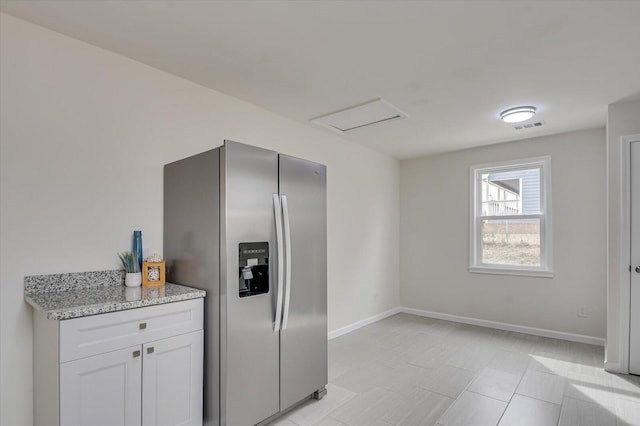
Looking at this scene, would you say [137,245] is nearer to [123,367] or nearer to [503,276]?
[123,367]

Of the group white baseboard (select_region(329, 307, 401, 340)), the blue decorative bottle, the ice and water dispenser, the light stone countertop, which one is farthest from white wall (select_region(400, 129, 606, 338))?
the blue decorative bottle

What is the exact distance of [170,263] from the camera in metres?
2.46

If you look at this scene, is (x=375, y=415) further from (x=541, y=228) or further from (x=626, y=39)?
(x=541, y=228)

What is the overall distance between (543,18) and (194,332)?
8.79ft

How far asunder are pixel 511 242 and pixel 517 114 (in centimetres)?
192

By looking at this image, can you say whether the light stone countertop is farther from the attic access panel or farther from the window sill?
the window sill

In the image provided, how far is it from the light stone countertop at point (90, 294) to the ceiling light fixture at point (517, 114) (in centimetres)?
325

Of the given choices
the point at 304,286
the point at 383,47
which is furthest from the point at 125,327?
the point at 383,47

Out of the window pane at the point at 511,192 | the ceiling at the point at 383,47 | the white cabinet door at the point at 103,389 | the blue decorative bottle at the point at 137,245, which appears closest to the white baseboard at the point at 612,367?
the window pane at the point at 511,192

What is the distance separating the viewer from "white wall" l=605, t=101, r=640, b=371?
3.17 m

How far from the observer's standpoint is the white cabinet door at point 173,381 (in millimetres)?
1809

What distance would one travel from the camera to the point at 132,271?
7.33ft

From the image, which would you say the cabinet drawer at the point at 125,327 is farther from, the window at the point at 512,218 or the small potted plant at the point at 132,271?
the window at the point at 512,218

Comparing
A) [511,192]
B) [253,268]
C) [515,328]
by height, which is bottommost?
[515,328]
